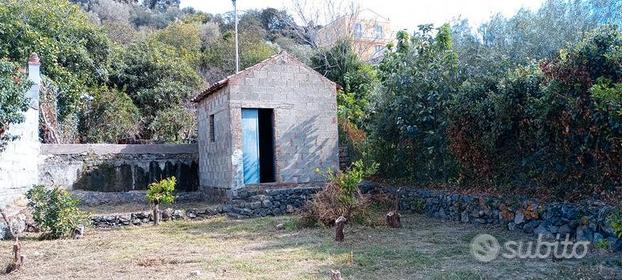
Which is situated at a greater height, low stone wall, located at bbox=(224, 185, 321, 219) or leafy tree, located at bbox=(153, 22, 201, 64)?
leafy tree, located at bbox=(153, 22, 201, 64)

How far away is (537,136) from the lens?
352 inches

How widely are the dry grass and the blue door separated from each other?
11.1 feet

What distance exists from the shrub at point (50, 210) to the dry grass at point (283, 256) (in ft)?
1.38

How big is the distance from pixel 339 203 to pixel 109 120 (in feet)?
47.2

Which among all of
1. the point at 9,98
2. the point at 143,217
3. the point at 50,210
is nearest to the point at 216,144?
the point at 143,217

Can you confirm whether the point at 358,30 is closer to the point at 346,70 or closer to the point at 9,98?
the point at 346,70

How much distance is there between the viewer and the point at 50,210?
973cm

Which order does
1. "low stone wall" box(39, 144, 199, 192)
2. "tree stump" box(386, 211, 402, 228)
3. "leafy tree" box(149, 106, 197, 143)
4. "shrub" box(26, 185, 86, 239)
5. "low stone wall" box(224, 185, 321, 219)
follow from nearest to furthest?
1. "shrub" box(26, 185, 86, 239)
2. "tree stump" box(386, 211, 402, 228)
3. "low stone wall" box(224, 185, 321, 219)
4. "low stone wall" box(39, 144, 199, 192)
5. "leafy tree" box(149, 106, 197, 143)

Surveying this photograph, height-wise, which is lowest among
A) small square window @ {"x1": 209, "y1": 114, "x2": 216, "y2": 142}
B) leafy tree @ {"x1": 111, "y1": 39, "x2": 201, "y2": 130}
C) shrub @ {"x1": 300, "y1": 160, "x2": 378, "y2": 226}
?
shrub @ {"x1": 300, "y1": 160, "x2": 378, "y2": 226}

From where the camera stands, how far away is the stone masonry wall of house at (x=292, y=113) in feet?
45.4

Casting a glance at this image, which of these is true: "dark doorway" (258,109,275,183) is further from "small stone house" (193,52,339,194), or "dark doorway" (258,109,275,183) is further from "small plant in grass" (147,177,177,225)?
"small plant in grass" (147,177,177,225)

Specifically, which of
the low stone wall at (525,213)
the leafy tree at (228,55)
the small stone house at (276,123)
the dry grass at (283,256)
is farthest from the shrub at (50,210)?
the leafy tree at (228,55)

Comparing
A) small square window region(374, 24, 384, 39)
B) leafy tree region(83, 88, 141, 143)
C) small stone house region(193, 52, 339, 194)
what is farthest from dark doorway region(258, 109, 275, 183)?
small square window region(374, 24, 384, 39)

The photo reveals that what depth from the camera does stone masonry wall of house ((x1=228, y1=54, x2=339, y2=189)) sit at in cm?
1384
